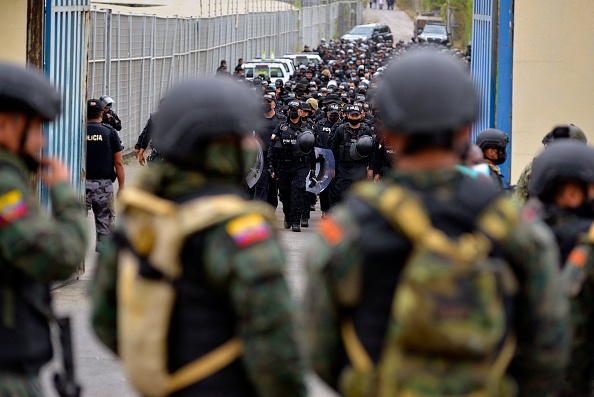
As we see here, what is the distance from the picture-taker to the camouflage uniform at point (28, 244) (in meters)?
3.99

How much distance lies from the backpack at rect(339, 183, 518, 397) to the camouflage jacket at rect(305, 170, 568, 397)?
1.7 inches

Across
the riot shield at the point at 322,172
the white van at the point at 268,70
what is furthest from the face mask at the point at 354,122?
the white van at the point at 268,70

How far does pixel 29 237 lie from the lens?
400cm

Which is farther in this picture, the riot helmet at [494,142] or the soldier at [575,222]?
the riot helmet at [494,142]

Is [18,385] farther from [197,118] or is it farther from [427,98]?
[427,98]

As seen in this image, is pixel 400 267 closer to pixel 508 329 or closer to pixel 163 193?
pixel 508 329

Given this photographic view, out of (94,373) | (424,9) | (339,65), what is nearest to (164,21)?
(339,65)

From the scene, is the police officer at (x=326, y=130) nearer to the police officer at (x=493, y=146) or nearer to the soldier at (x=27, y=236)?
the police officer at (x=493, y=146)

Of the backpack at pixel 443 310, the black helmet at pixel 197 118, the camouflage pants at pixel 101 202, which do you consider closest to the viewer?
the backpack at pixel 443 310

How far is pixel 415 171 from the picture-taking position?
319cm

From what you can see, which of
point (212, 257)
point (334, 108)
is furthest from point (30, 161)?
point (334, 108)

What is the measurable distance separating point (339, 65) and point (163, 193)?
39157 mm

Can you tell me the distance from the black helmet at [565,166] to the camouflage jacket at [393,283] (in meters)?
1.40

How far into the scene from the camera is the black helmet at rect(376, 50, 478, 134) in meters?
3.13
